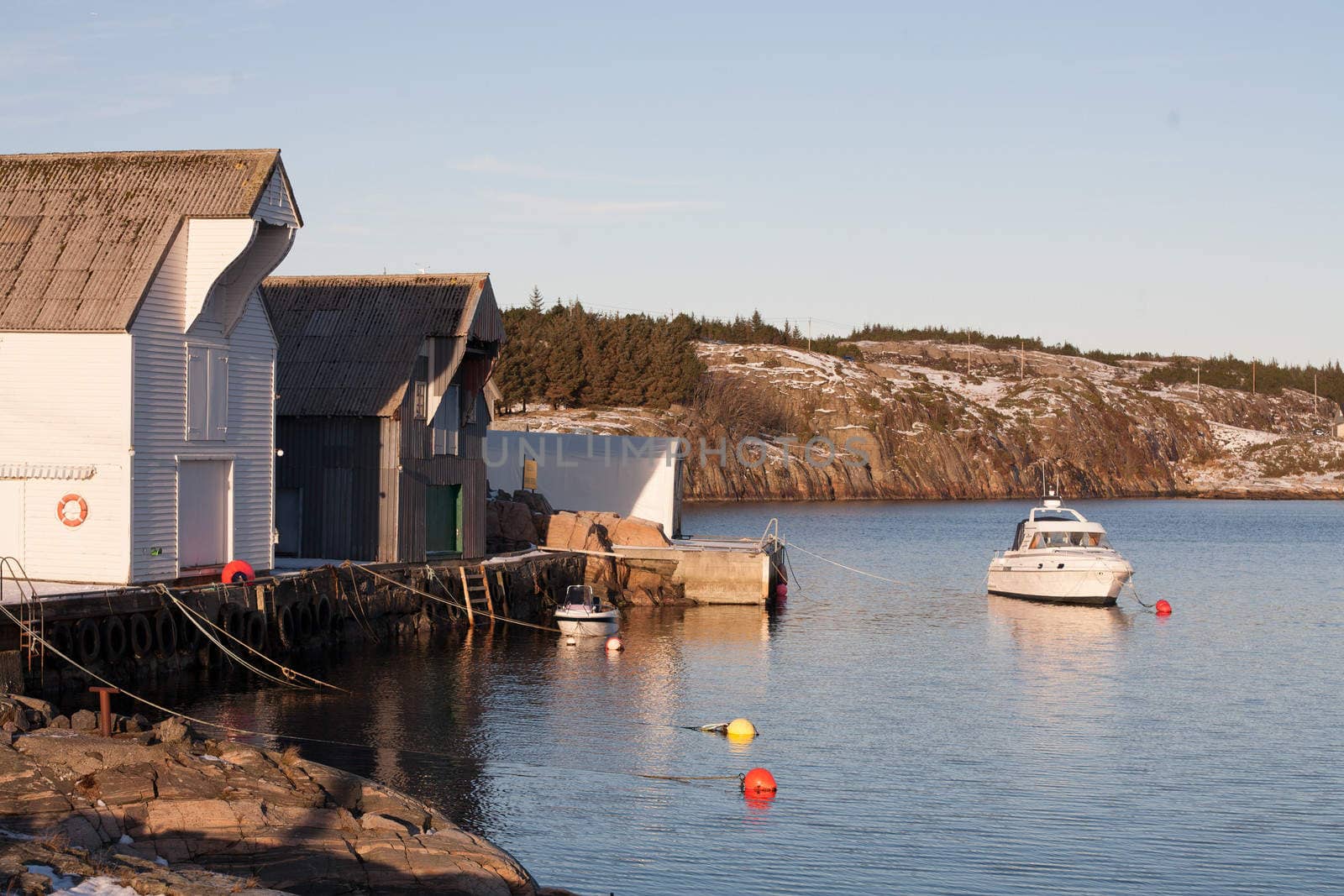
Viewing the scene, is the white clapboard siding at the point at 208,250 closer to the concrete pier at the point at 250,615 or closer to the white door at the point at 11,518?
the white door at the point at 11,518

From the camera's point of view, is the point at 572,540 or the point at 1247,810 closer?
the point at 1247,810

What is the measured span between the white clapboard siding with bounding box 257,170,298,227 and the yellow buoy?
1416 centimetres

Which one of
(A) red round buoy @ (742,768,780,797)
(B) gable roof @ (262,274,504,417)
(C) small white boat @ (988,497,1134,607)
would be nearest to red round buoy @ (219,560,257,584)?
(B) gable roof @ (262,274,504,417)

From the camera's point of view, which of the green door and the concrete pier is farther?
the green door

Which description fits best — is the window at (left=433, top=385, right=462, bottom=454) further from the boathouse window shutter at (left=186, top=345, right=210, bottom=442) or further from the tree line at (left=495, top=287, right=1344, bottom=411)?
the tree line at (left=495, top=287, right=1344, bottom=411)

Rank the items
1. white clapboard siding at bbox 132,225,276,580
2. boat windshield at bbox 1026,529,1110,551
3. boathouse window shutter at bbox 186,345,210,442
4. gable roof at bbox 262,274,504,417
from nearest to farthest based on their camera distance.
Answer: white clapboard siding at bbox 132,225,276,580 → boathouse window shutter at bbox 186,345,210,442 → gable roof at bbox 262,274,504,417 → boat windshield at bbox 1026,529,1110,551

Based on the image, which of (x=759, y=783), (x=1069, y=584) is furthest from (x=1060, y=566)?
(x=759, y=783)

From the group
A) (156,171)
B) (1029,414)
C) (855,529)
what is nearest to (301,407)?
(156,171)

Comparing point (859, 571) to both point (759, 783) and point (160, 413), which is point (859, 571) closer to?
point (160, 413)

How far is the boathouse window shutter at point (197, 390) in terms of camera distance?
98.3ft

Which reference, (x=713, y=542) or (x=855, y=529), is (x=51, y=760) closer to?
(x=713, y=542)

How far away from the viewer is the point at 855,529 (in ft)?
300

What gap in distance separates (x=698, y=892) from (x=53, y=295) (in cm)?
1906

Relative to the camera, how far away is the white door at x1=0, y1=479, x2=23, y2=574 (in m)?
28.8
